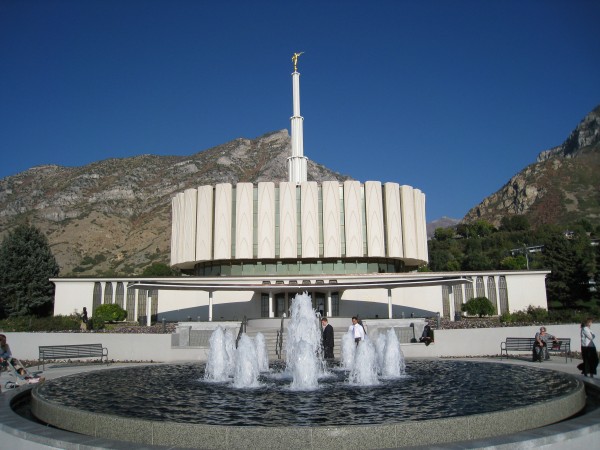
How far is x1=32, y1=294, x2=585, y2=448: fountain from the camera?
6410 millimetres

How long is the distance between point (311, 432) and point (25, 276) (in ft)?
136

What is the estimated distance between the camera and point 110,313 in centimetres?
3584

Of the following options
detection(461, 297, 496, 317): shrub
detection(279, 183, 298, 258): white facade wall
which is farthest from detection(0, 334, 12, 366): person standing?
detection(461, 297, 496, 317): shrub

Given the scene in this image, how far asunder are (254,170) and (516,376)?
101 metres

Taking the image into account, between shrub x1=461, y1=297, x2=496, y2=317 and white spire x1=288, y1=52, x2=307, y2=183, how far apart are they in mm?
14994

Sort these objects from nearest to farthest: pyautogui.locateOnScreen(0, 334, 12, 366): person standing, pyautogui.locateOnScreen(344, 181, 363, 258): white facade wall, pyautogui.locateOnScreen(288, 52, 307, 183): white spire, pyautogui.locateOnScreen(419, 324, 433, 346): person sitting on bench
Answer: pyautogui.locateOnScreen(0, 334, 12, 366): person standing
pyautogui.locateOnScreen(419, 324, 433, 346): person sitting on bench
pyautogui.locateOnScreen(344, 181, 363, 258): white facade wall
pyautogui.locateOnScreen(288, 52, 307, 183): white spire

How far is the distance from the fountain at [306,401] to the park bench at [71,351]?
351 cm

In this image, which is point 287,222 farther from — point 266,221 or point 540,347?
point 540,347

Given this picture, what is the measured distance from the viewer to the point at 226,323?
88.6 feet

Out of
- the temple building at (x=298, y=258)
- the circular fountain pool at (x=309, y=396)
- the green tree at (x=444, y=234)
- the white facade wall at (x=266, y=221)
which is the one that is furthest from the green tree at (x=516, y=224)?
the circular fountain pool at (x=309, y=396)

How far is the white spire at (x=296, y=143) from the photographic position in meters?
40.7

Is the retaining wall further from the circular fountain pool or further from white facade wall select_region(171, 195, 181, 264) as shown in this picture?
white facade wall select_region(171, 195, 181, 264)

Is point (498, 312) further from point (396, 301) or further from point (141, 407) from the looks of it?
point (141, 407)

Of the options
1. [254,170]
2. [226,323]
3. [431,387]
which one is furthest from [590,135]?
[431,387]
